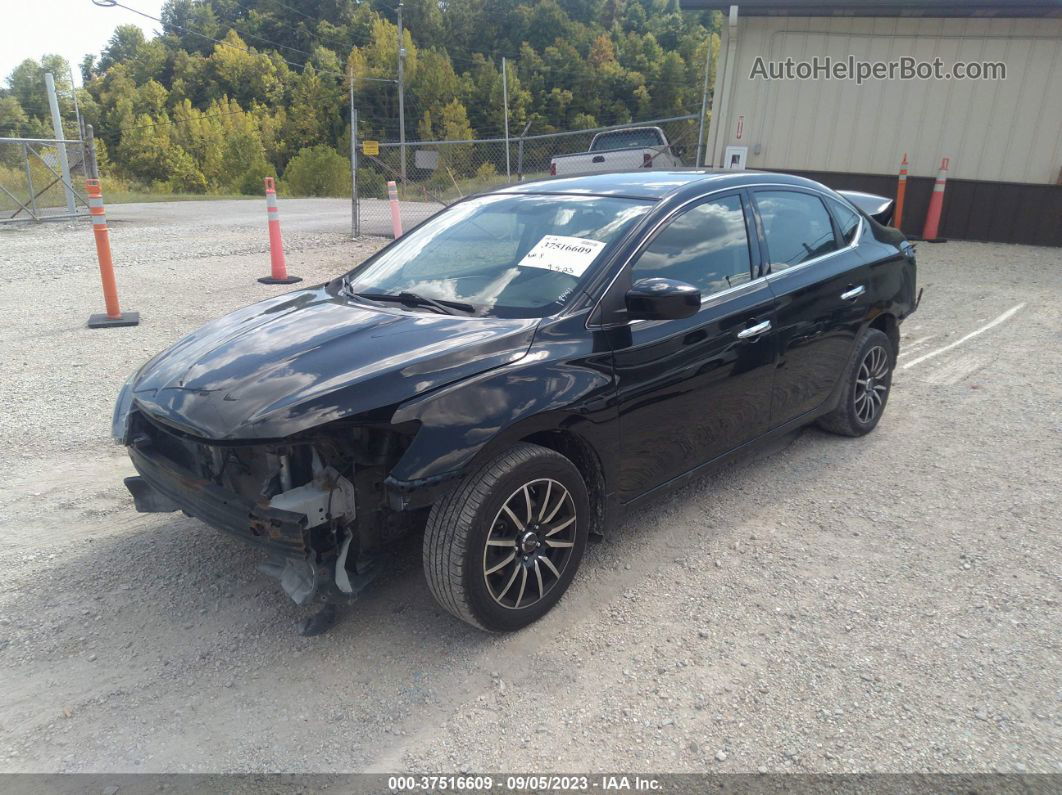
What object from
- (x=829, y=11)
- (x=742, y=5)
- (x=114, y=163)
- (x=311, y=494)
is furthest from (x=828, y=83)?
(x=114, y=163)

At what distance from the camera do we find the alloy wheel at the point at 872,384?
4.69 m

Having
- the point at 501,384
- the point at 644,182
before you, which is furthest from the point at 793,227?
the point at 501,384

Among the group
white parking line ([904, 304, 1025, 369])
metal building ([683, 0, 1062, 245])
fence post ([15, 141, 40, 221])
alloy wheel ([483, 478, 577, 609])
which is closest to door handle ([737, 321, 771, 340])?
alloy wheel ([483, 478, 577, 609])

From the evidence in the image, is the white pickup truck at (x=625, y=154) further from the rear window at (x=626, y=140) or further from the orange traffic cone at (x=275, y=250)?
the orange traffic cone at (x=275, y=250)

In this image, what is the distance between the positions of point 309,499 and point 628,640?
4.37ft

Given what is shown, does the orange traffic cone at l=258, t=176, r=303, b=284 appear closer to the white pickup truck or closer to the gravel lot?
the gravel lot

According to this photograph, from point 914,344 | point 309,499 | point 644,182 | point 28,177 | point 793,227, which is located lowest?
point 914,344

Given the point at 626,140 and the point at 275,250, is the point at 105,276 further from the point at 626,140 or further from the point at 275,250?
the point at 626,140

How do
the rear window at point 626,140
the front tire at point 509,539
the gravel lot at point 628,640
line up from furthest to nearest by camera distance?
the rear window at point 626,140
the front tire at point 509,539
the gravel lot at point 628,640

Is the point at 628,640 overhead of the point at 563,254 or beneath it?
beneath

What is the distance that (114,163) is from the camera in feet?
198

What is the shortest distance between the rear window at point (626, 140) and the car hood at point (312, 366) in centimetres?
1206

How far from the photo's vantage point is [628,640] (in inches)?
114

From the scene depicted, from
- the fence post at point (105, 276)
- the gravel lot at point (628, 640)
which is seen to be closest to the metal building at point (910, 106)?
the fence post at point (105, 276)
